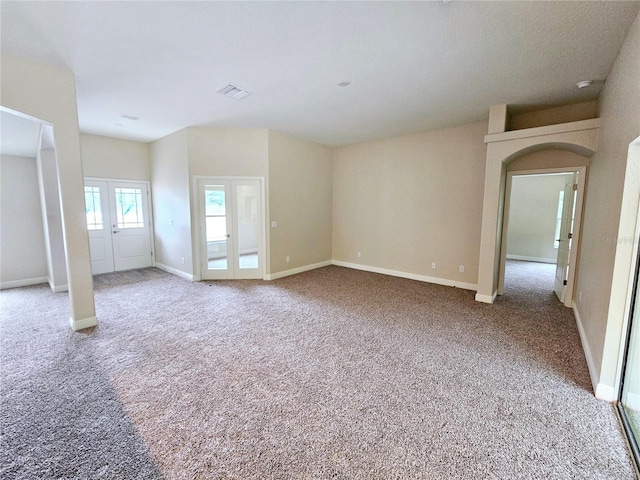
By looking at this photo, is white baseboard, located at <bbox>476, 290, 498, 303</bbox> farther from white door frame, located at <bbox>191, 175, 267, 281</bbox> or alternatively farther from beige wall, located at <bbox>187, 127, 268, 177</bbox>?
beige wall, located at <bbox>187, 127, 268, 177</bbox>

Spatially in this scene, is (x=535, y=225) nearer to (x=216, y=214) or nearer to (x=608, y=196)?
(x=608, y=196)

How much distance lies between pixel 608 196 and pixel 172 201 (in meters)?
6.62

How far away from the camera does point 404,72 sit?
299cm

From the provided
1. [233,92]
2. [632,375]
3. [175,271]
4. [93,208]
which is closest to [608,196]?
[632,375]

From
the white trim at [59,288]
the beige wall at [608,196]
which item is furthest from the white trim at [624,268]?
the white trim at [59,288]

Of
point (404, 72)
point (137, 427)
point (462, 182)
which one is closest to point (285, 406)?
point (137, 427)

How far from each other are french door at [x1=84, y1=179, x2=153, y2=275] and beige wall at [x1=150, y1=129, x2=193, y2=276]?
0.29 meters

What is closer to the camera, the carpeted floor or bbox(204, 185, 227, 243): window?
the carpeted floor

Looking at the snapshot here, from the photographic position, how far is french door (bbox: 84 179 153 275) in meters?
5.87

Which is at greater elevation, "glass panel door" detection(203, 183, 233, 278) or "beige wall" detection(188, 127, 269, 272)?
"beige wall" detection(188, 127, 269, 272)

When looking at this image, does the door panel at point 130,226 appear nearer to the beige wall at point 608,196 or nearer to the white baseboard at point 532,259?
the beige wall at point 608,196

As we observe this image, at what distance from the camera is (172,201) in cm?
579

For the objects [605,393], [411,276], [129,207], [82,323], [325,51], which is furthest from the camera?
[129,207]

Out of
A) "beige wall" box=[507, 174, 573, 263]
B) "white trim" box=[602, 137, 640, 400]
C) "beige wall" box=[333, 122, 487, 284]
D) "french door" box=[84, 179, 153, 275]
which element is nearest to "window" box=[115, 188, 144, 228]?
"french door" box=[84, 179, 153, 275]
